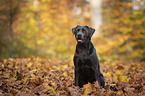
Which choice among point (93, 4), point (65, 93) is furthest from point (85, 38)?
point (93, 4)

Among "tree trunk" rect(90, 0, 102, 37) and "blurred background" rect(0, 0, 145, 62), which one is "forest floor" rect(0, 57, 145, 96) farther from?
"tree trunk" rect(90, 0, 102, 37)

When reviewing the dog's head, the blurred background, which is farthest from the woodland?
the dog's head

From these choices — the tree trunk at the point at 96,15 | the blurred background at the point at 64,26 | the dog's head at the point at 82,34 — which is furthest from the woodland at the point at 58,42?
the dog's head at the point at 82,34

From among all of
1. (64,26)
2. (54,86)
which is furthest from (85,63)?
(64,26)

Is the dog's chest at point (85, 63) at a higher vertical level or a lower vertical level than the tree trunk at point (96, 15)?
lower

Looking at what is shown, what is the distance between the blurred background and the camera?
8.84m

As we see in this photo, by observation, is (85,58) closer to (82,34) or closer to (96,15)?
(82,34)

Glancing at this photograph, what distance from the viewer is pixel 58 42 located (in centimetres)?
1534

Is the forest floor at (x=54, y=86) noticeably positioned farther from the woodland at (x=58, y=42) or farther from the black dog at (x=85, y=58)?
the black dog at (x=85, y=58)

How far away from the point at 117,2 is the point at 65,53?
5826 mm

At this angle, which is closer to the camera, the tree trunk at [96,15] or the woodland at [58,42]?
the woodland at [58,42]

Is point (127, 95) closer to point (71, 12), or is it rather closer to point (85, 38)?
point (85, 38)

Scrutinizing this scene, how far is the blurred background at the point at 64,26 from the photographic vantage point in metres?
8.84

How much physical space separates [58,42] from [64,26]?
3.34 metres
